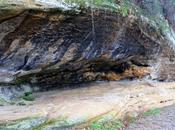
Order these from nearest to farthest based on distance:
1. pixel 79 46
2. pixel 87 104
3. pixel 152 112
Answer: pixel 87 104 < pixel 79 46 < pixel 152 112

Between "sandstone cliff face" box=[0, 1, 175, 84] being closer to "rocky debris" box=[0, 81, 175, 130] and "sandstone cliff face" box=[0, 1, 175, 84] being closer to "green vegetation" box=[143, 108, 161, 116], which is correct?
"rocky debris" box=[0, 81, 175, 130]

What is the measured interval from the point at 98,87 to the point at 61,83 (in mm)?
1173

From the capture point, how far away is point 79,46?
8.75 m

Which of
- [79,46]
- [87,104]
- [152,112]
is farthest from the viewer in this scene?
[152,112]

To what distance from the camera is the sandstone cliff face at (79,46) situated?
290 inches

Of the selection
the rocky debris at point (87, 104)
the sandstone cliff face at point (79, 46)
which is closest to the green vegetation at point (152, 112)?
the rocky debris at point (87, 104)

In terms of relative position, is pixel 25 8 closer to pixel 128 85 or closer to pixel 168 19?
pixel 128 85

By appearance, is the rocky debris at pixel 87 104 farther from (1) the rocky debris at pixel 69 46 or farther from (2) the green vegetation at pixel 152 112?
(1) the rocky debris at pixel 69 46

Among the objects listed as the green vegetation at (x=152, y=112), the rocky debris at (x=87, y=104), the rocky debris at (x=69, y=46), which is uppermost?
the rocky debris at (x=69, y=46)

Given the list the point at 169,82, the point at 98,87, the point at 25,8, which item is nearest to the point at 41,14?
the point at 25,8

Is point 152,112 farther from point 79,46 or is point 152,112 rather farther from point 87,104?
point 79,46

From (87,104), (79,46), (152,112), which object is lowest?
(152,112)

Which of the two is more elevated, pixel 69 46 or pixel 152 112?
pixel 69 46

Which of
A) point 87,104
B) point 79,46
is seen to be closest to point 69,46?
point 79,46
